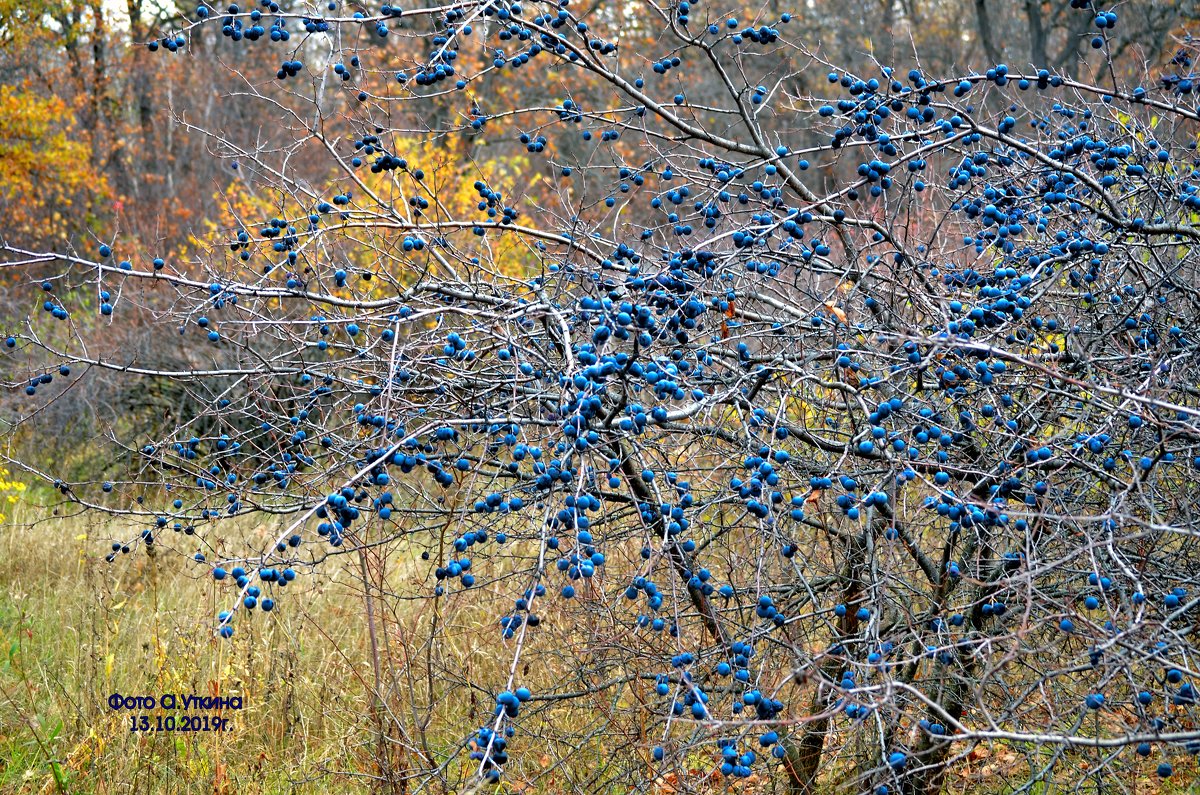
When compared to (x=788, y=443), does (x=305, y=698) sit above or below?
below

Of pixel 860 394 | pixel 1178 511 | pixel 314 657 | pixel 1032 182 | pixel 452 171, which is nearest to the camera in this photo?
pixel 860 394

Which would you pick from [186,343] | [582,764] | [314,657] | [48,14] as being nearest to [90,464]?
[186,343]

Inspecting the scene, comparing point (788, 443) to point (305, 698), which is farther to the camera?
point (305, 698)

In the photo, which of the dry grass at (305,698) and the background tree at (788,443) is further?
the dry grass at (305,698)

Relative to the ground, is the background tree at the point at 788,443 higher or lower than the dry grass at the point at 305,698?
higher

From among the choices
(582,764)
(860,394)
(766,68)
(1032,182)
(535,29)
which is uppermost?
(766,68)

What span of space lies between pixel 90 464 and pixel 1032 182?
287 inches

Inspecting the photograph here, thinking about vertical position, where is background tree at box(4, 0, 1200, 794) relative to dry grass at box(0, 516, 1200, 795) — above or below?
above

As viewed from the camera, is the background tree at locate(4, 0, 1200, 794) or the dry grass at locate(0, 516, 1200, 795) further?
the dry grass at locate(0, 516, 1200, 795)

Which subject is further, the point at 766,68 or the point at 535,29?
the point at 766,68

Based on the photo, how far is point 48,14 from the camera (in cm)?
1756

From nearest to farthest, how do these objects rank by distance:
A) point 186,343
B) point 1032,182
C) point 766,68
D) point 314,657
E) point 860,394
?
point 860,394
point 1032,182
point 314,657
point 186,343
point 766,68

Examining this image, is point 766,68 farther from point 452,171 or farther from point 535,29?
point 535,29

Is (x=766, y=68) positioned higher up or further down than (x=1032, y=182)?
higher up
